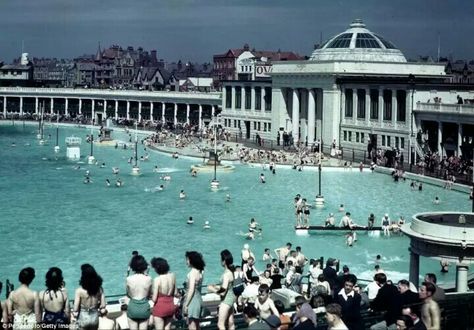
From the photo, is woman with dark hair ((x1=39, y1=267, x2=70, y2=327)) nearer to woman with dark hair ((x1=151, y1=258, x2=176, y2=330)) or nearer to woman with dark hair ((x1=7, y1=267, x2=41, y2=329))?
woman with dark hair ((x1=7, y1=267, x2=41, y2=329))

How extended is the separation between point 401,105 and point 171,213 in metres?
32.5

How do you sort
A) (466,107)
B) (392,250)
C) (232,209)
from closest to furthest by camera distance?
(392,250), (232,209), (466,107)

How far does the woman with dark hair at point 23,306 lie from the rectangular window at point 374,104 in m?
66.1

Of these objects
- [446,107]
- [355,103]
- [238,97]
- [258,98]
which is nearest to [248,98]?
[238,97]

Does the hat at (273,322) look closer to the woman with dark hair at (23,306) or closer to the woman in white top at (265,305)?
the woman in white top at (265,305)

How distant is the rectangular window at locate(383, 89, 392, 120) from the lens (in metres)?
74.0

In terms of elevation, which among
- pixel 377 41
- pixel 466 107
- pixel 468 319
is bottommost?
pixel 468 319

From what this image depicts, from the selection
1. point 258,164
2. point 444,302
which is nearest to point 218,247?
point 444,302

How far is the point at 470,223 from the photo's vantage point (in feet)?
68.3

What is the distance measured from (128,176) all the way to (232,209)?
19.6 meters

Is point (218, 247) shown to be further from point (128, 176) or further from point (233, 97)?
point (233, 97)

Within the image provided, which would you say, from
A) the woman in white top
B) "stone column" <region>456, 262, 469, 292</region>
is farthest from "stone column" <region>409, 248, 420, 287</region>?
the woman in white top

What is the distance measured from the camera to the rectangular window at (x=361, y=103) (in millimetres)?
78812

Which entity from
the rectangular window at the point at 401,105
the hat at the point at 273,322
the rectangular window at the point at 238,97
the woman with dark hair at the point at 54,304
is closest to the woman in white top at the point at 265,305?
the hat at the point at 273,322
